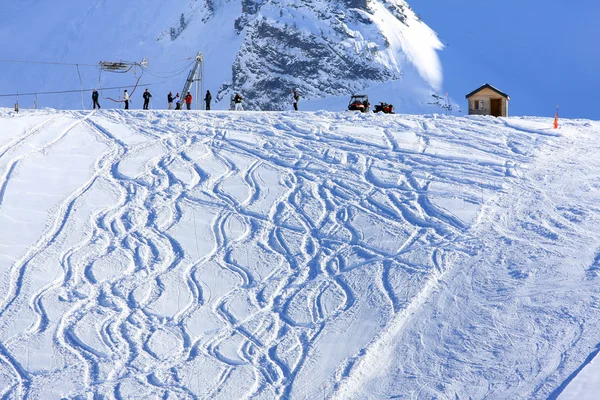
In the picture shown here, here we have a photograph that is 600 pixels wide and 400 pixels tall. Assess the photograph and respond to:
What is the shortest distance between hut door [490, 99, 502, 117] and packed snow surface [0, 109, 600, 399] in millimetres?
6783

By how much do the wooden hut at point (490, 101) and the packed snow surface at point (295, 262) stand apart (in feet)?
22.1

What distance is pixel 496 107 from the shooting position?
127 ft

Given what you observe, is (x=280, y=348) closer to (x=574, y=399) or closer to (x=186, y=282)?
(x=186, y=282)

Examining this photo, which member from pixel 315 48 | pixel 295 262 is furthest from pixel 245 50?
pixel 295 262

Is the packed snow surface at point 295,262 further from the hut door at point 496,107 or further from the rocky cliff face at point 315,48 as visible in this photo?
the rocky cliff face at point 315,48

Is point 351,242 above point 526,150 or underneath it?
underneath

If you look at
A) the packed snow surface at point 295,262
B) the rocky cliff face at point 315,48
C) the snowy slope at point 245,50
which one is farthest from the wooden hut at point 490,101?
the rocky cliff face at point 315,48

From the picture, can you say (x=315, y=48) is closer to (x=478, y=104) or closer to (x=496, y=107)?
(x=478, y=104)

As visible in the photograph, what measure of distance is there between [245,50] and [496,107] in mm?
68023

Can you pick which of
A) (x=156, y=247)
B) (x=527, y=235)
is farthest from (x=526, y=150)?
(x=156, y=247)

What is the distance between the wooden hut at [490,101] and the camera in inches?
1515

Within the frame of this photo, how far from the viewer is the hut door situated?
127ft

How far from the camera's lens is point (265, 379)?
1875 centimetres

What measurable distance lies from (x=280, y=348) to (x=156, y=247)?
486 centimetres
